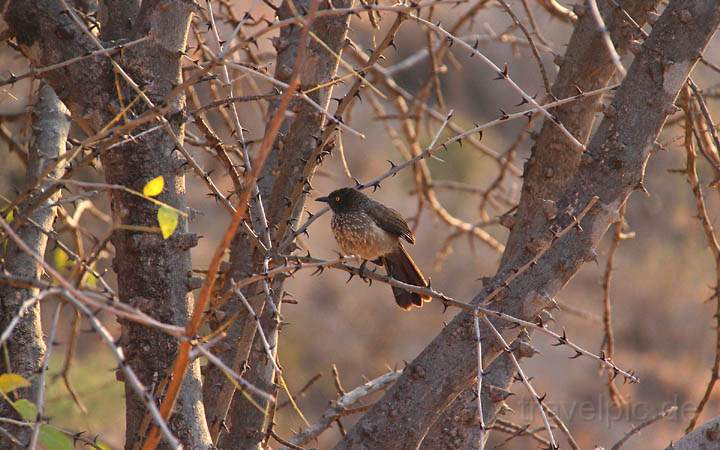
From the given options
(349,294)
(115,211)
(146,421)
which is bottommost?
(146,421)

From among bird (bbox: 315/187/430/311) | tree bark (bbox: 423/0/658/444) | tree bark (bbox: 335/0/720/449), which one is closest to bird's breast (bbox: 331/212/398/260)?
bird (bbox: 315/187/430/311)

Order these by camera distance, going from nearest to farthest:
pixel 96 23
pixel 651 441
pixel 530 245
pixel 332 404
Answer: pixel 530 245 < pixel 96 23 < pixel 332 404 < pixel 651 441

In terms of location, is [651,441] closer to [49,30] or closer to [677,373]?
[677,373]

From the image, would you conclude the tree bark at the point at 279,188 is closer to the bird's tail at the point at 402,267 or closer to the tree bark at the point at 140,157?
the tree bark at the point at 140,157

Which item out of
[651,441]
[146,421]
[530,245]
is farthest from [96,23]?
[651,441]

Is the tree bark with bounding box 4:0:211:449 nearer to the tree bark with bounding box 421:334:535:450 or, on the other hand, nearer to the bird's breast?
the tree bark with bounding box 421:334:535:450

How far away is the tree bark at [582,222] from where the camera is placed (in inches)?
108

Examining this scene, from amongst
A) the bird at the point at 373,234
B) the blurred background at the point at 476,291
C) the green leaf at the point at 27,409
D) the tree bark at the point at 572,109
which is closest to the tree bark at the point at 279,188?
the tree bark at the point at 572,109

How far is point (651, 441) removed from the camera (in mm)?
13109

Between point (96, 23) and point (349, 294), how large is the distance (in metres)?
14.6

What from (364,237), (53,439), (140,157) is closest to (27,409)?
(53,439)

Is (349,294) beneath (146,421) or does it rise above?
above

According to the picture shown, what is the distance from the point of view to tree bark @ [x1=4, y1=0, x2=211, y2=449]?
2770 millimetres

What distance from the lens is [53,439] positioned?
1721mm
